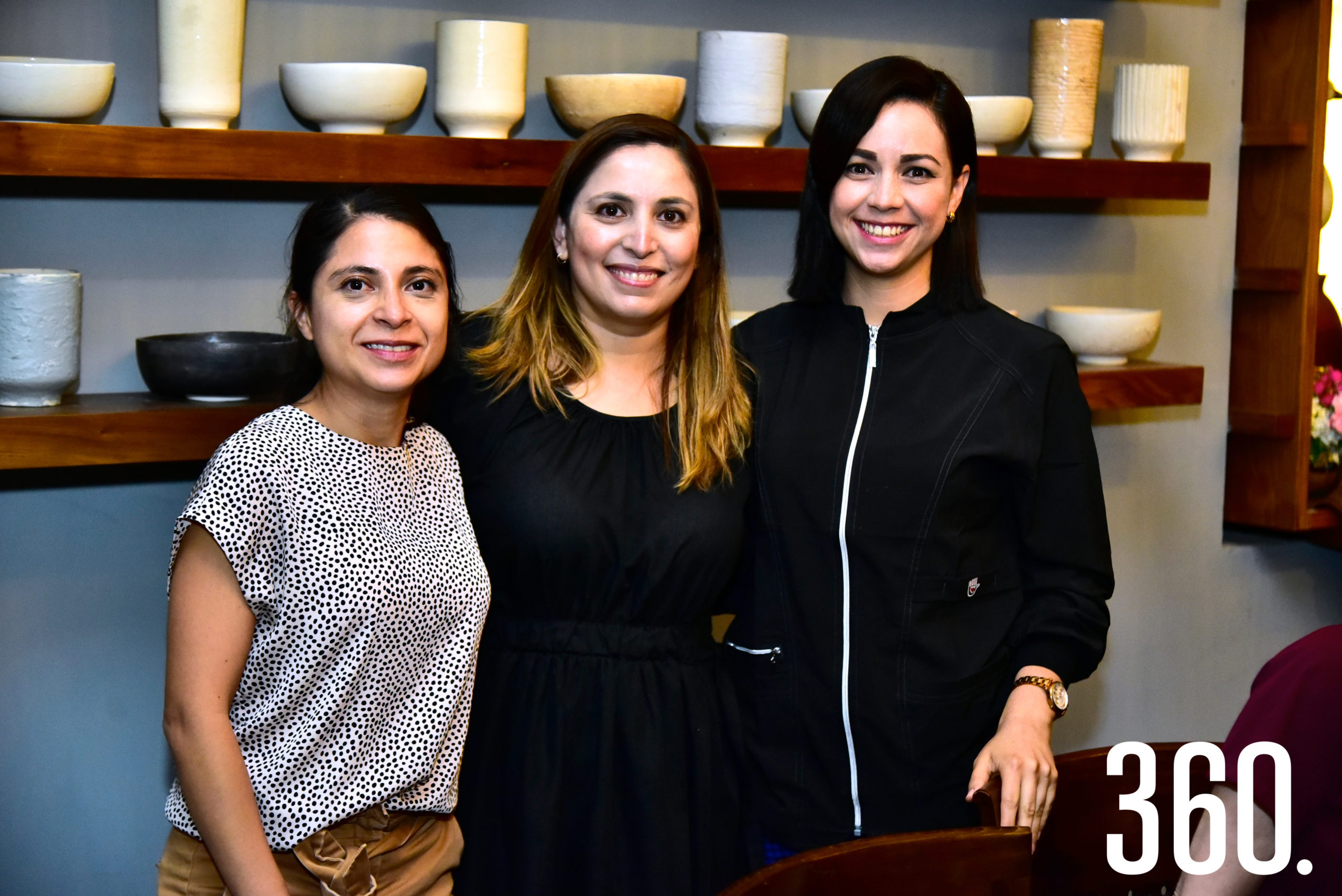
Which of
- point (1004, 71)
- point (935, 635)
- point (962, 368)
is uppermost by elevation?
point (1004, 71)

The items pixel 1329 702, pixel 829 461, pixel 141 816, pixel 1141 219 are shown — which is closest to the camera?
pixel 1329 702

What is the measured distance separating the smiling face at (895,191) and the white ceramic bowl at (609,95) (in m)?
0.58

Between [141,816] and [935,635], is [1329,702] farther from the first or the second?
[141,816]

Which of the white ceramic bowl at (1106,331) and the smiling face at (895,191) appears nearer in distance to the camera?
the smiling face at (895,191)

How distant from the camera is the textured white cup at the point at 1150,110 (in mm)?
2762

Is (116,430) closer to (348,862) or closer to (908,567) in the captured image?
(348,862)

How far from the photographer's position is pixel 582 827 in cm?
166

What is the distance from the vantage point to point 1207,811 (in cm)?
125

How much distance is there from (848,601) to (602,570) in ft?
1.06

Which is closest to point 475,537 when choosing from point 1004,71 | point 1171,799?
point 1171,799

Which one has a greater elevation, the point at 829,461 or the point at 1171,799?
the point at 829,461

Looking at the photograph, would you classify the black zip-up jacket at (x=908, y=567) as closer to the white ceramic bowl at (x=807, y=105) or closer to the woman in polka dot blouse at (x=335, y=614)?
the woman in polka dot blouse at (x=335, y=614)

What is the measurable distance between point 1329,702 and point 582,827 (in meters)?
0.87

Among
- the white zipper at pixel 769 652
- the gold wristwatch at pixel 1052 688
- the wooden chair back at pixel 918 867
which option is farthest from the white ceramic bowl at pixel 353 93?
the wooden chair back at pixel 918 867
